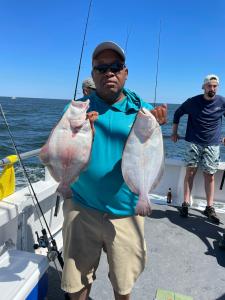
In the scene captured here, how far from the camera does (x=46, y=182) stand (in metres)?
3.71

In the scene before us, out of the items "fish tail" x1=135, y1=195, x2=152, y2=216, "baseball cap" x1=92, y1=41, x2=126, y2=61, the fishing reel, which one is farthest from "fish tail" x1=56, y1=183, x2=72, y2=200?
the fishing reel

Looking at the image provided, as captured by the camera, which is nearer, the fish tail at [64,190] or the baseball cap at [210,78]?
the fish tail at [64,190]

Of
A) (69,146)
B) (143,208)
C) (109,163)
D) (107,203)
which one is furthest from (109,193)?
(69,146)

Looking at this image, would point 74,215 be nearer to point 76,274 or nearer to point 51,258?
point 76,274

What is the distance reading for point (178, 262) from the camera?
3.61 m

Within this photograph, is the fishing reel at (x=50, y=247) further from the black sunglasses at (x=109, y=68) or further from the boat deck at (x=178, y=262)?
the black sunglasses at (x=109, y=68)

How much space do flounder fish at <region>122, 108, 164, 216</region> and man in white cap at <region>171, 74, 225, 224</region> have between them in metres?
2.81

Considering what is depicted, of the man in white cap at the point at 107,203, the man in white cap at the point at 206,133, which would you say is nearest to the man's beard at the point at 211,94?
the man in white cap at the point at 206,133

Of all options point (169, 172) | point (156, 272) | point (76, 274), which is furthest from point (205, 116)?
point (76, 274)

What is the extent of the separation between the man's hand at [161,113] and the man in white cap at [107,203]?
21cm

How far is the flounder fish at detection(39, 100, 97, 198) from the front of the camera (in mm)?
1816

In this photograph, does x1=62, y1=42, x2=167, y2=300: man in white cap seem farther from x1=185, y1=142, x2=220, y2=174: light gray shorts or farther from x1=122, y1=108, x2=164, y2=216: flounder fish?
x1=185, y1=142, x2=220, y2=174: light gray shorts

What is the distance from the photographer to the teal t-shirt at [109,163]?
210cm

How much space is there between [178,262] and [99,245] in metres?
1.67
